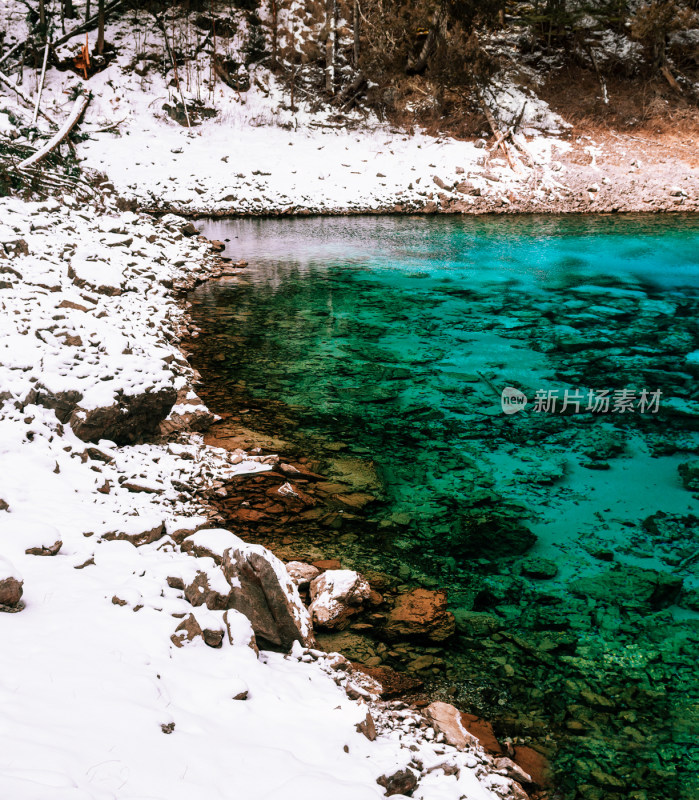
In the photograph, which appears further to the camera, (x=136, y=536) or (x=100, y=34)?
(x=100, y=34)

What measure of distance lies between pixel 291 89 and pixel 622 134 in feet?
50.3

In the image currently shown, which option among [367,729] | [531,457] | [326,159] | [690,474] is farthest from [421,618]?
[326,159]

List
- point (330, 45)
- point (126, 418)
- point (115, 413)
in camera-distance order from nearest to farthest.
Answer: point (115, 413) → point (126, 418) → point (330, 45)

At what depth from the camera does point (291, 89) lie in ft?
93.8

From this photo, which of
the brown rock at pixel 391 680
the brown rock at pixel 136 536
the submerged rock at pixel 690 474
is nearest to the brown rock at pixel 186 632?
the brown rock at pixel 136 536

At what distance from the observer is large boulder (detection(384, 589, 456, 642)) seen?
391cm

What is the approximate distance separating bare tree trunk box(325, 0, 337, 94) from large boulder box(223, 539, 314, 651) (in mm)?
30009

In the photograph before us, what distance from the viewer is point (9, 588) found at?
293 cm

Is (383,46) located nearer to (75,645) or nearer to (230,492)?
(230,492)

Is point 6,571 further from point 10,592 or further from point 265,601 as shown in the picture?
point 265,601

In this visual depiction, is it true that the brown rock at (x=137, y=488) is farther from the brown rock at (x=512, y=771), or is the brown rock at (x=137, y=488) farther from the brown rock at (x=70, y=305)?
the brown rock at (x=512, y=771)

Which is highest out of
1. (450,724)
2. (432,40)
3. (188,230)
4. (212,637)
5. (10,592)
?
(432,40)

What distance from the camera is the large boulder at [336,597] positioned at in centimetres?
392

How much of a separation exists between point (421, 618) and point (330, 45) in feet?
104
